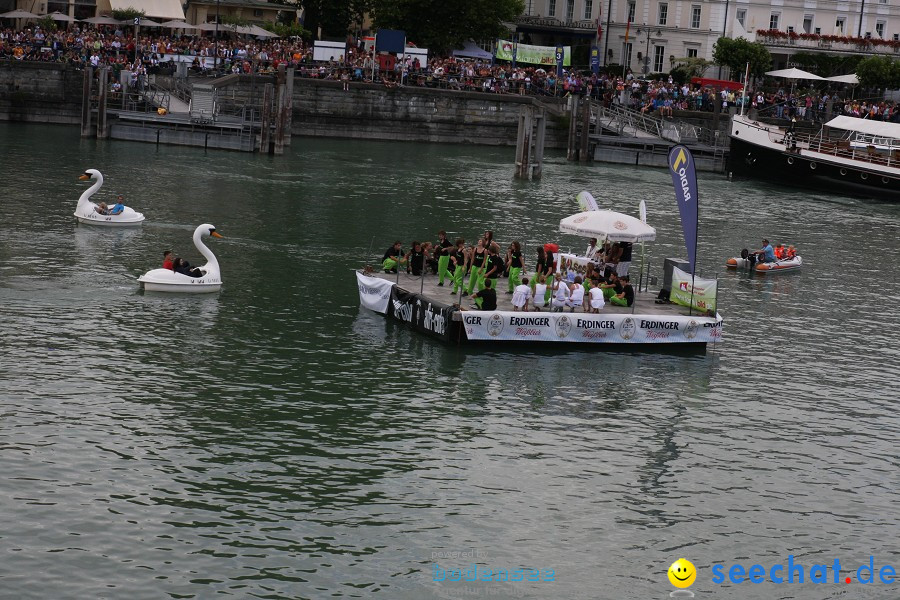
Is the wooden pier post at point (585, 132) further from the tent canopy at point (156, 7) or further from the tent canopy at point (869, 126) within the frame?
the tent canopy at point (156, 7)

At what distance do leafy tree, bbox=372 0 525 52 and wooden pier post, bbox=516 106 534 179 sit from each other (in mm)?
26500

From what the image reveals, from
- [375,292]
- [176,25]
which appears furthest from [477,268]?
[176,25]

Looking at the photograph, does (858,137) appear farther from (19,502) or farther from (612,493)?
(19,502)

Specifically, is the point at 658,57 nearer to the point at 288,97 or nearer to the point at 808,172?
the point at 808,172

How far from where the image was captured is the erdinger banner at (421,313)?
2989 cm

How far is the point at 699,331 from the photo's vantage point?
31109mm

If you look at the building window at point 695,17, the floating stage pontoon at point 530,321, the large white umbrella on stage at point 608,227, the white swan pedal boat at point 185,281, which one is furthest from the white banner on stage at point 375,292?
the building window at point 695,17

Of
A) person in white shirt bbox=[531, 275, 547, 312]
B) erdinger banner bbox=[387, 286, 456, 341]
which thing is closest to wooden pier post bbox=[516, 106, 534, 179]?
erdinger banner bbox=[387, 286, 456, 341]

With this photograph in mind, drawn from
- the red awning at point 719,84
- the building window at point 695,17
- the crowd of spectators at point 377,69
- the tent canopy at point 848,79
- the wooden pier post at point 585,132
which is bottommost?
the wooden pier post at point 585,132

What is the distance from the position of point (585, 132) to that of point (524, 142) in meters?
12.8

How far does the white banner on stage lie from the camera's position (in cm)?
3222

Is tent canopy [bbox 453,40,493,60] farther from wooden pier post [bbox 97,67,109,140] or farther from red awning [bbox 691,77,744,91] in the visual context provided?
wooden pier post [bbox 97,67,109,140]

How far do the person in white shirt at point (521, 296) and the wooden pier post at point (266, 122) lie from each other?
3625cm

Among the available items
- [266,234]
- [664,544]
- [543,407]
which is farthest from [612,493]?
[266,234]
